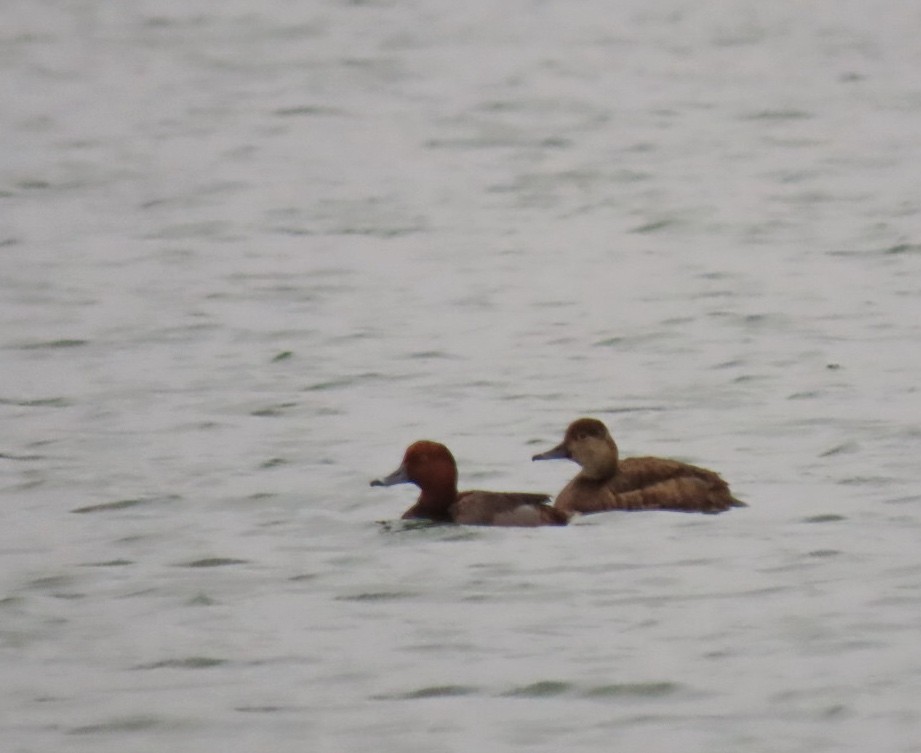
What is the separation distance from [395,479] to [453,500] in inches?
11.5

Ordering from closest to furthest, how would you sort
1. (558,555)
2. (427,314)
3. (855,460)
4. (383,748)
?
(383,748)
(558,555)
(855,460)
(427,314)

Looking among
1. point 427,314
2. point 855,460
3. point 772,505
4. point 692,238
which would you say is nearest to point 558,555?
point 772,505

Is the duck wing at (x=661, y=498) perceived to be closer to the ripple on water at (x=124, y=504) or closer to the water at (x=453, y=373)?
the water at (x=453, y=373)

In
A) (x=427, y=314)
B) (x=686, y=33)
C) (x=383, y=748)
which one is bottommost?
(x=383, y=748)

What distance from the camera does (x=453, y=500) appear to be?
11250mm

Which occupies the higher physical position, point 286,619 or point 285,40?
point 285,40

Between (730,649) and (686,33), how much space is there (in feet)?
73.2

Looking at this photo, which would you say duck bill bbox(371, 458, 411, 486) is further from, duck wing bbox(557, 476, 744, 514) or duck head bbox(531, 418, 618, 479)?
duck wing bbox(557, 476, 744, 514)

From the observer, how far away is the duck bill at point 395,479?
11.3 m

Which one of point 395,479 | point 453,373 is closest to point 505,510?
point 395,479

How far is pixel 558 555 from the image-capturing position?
1076 centimetres

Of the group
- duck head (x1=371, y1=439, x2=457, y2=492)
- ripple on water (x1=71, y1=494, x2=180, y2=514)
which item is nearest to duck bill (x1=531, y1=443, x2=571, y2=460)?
duck head (x1=371, y1=439, x2=457, y2=492)

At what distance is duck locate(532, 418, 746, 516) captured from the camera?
11.2 meters

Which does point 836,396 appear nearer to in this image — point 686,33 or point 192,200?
point 192,200
